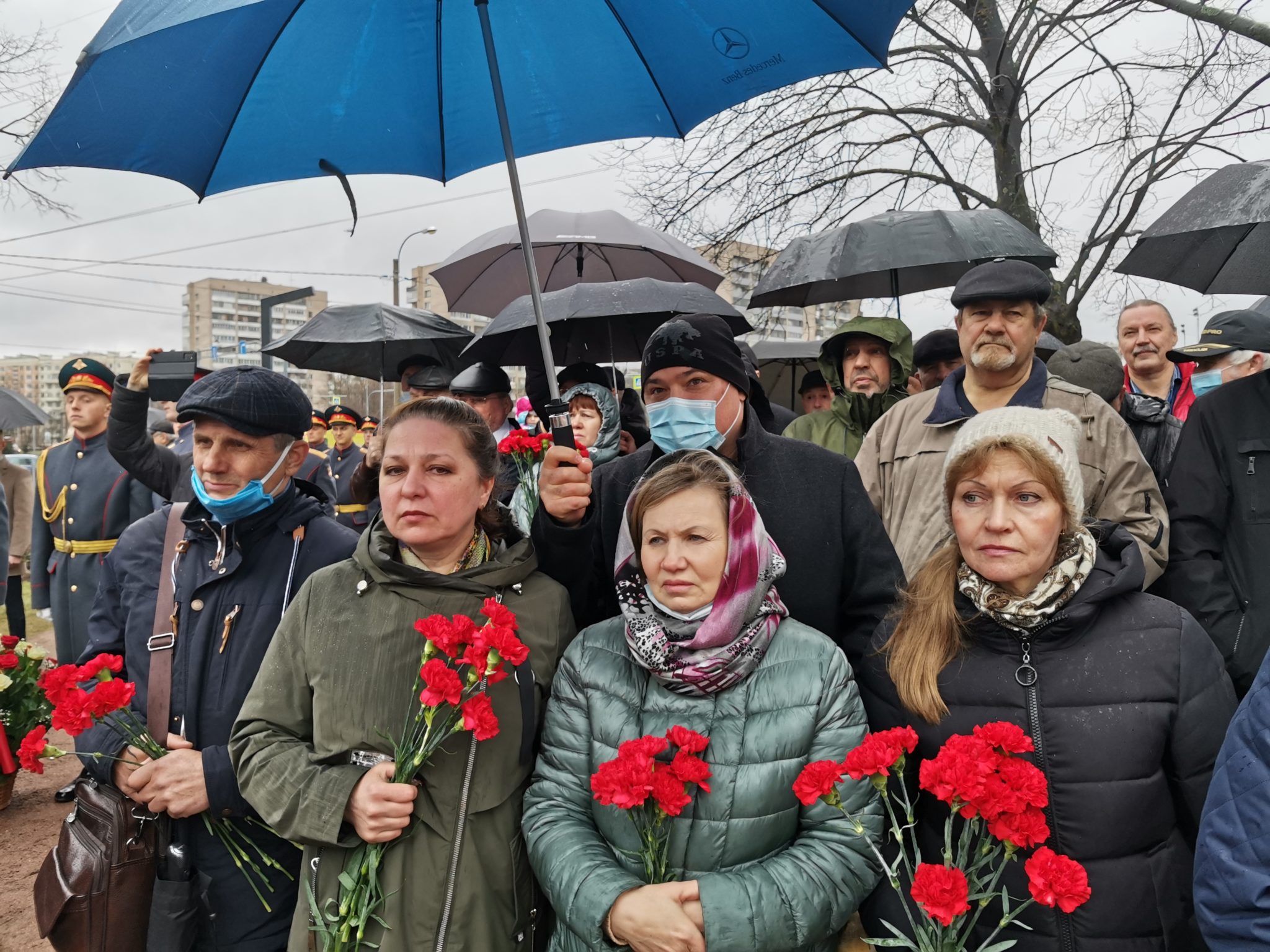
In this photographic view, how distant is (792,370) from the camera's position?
1026 centimetres

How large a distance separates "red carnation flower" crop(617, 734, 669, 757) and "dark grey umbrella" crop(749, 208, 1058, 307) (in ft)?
12.1

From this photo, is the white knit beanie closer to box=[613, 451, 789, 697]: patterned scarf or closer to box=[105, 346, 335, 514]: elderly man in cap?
box=[613, 451, 789, 697]: patterned scarf

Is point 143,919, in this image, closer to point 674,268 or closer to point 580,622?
point 580,622

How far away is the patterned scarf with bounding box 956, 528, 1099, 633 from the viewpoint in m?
1.95

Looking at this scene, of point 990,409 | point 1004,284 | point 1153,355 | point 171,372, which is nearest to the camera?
Answer: point 990,409

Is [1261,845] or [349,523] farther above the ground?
[1261,845]

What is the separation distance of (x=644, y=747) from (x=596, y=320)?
408cm

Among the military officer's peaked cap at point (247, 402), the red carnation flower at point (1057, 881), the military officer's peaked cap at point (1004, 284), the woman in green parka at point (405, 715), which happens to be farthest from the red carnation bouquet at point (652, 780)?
the military officer's peaked cap at point (1004, 284)

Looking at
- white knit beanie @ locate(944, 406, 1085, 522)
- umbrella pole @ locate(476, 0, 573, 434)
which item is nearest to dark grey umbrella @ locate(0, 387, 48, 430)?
umbrella pole @ locate(476, 0, 573, 434)

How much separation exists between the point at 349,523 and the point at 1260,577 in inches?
234

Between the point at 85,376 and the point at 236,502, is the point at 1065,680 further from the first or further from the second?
the point at 85,376

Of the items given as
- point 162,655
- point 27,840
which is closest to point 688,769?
point 162,655

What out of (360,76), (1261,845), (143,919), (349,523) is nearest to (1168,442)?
(1261,845)

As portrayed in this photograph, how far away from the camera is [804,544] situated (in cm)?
247
